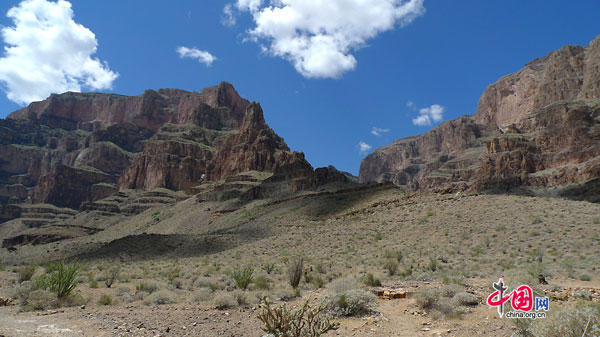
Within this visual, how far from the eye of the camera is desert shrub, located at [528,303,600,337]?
5.47 meters

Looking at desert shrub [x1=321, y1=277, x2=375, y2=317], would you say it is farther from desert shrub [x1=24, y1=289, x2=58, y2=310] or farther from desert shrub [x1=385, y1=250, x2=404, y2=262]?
desert shrub [x1=385, y1=250, x2=404, y2=262]

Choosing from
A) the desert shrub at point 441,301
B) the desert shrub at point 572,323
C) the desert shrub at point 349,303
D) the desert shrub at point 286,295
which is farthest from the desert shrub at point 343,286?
the desert shrub at point 572,323

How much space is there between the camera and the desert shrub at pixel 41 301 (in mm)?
10656

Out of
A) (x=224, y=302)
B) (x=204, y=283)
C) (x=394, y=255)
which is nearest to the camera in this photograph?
(x=224, y=302)

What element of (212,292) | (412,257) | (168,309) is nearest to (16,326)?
(168,309)

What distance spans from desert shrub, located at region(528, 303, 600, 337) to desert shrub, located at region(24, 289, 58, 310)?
1241 cm

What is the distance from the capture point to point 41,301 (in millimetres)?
10922

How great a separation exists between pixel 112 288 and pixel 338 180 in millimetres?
61320

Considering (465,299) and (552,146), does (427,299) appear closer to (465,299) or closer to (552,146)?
(465,299)

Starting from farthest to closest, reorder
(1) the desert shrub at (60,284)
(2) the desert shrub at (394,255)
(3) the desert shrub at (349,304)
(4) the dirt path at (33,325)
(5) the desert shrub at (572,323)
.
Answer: (2) the desert shrub at (394,255), (1) the desert shrub at (60,284), (3) the desert shrub at (349,304), (4) the dirt path at (33,325), (5) the desert shrub at (572,323)

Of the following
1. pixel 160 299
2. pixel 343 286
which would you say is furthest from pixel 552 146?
pixel 160 299

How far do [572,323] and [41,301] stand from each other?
13.0m

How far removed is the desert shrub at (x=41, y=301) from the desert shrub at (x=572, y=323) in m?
12.4

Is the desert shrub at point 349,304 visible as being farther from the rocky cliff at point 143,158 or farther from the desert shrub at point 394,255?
the rocky cliff at point 143,158
